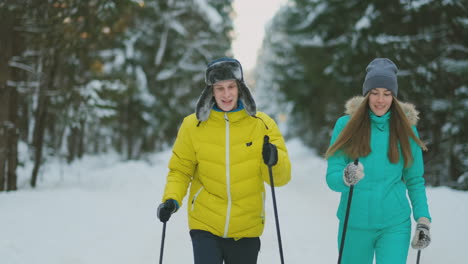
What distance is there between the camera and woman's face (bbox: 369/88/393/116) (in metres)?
3.41

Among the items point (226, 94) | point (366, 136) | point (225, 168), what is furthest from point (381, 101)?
point (225, 168)

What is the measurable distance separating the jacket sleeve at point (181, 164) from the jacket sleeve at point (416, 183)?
1656 mm

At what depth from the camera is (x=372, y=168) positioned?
3.31 metres

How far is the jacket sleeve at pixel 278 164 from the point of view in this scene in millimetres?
3248

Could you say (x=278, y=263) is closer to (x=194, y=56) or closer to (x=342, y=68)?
(x=342, y=68)

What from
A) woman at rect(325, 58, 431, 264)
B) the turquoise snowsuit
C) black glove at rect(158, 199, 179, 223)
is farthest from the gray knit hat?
black glove at rect(158, 199, 179, 223)

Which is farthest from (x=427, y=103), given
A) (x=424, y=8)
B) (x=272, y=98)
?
(x=272, y=98)

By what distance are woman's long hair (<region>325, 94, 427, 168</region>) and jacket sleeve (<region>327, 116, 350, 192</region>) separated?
0.17 ft

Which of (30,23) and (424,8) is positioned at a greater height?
(424,8)

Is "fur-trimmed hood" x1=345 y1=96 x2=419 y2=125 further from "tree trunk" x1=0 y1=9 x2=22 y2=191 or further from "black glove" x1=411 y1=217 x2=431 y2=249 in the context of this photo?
"tree trunk" x1=0 y1=9 x2=22 y2=191

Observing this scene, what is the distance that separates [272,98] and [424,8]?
40282 mm

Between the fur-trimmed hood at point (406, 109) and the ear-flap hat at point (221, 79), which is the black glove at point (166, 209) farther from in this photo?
the fur-trimmed hood at point (406, 109)

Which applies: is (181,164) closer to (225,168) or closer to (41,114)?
(225,168)

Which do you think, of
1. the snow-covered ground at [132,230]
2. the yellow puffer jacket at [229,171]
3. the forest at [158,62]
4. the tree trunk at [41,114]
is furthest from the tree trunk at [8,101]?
the yellow puffer jacket at [229,171]
